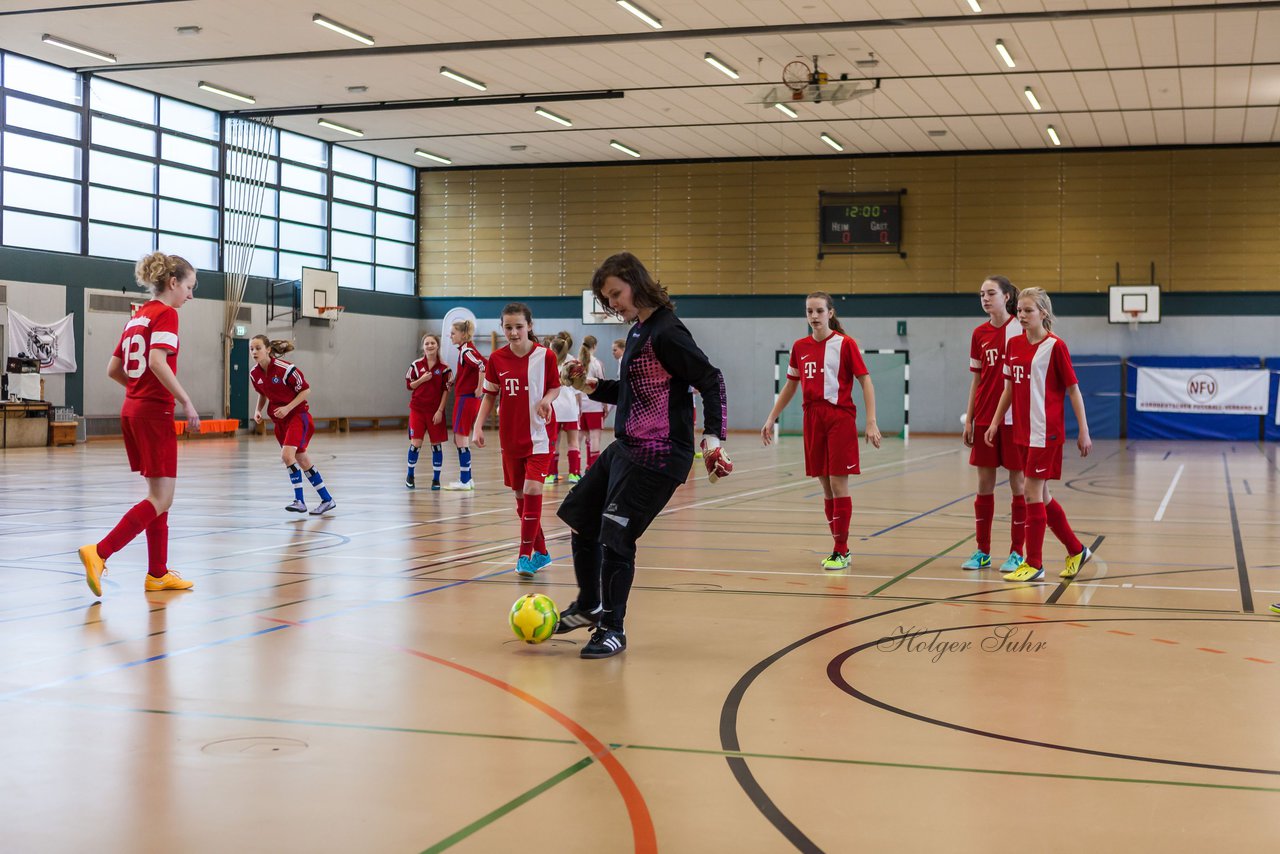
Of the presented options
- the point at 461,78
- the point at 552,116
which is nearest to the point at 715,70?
the point at 461,78

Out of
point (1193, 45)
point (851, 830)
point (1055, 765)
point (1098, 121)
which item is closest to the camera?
point (851, 830)

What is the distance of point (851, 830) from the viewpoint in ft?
10.3

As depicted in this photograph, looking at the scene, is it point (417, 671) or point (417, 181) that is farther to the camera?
point (417, 181)

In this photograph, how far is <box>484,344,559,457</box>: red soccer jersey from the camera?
7.95 meters

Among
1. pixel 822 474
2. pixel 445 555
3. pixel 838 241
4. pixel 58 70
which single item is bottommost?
pixel 445 555

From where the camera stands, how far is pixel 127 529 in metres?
6.75

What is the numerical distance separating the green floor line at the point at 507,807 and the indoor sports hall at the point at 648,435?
0.09ft

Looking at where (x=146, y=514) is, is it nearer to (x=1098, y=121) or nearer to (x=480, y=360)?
(x=480, y=360)

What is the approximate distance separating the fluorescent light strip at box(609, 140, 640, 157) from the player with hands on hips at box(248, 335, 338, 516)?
21.2 meters

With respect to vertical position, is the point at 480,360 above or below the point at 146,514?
above

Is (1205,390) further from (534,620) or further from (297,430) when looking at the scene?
(534,620)

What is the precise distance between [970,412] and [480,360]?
24.4 feet

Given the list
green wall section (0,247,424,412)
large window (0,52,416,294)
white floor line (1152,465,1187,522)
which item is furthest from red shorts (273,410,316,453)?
large window (0,52,416,294)

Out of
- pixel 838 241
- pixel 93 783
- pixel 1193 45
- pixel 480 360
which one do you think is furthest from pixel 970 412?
pixel 838 241
